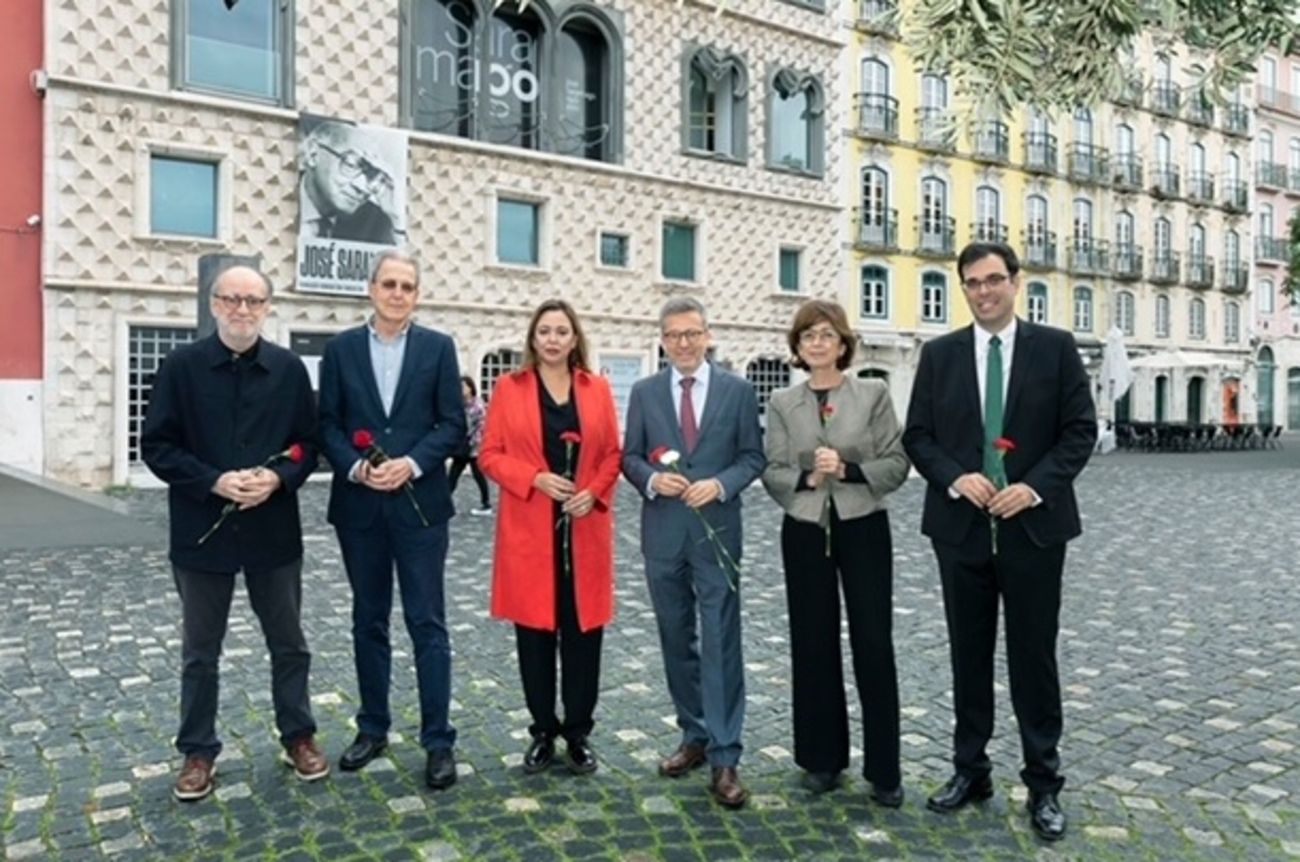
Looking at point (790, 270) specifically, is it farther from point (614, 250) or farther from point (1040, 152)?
point (1040, 152)

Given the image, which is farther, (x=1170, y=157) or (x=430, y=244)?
(x=1170, y=157)

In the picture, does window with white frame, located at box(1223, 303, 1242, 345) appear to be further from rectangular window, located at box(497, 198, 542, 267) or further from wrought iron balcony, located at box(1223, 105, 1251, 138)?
rectangular window, located at box(497, 198, 542, 267)

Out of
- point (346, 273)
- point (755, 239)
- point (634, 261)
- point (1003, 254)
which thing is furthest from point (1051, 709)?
point (755, 239)

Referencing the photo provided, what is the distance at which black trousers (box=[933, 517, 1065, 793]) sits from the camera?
4023 mm

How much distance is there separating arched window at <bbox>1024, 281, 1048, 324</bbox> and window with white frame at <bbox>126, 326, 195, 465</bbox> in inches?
1098

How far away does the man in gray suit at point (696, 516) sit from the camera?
4.29 meters

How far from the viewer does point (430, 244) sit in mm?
21125

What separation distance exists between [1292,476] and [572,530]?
74.4 ft

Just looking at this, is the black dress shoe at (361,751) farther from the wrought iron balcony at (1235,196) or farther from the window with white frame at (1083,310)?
the wrought iron balcony at (1235,196)

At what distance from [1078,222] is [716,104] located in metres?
18.7

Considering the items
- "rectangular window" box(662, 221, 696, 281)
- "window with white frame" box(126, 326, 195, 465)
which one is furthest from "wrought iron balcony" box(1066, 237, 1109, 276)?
"window with white frame" box(126, 326, 195, 465)

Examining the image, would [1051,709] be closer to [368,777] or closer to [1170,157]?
[368,777]

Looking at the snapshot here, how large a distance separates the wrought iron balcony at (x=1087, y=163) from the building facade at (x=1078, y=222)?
0.19 ft

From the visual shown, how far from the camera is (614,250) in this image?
23.9m
